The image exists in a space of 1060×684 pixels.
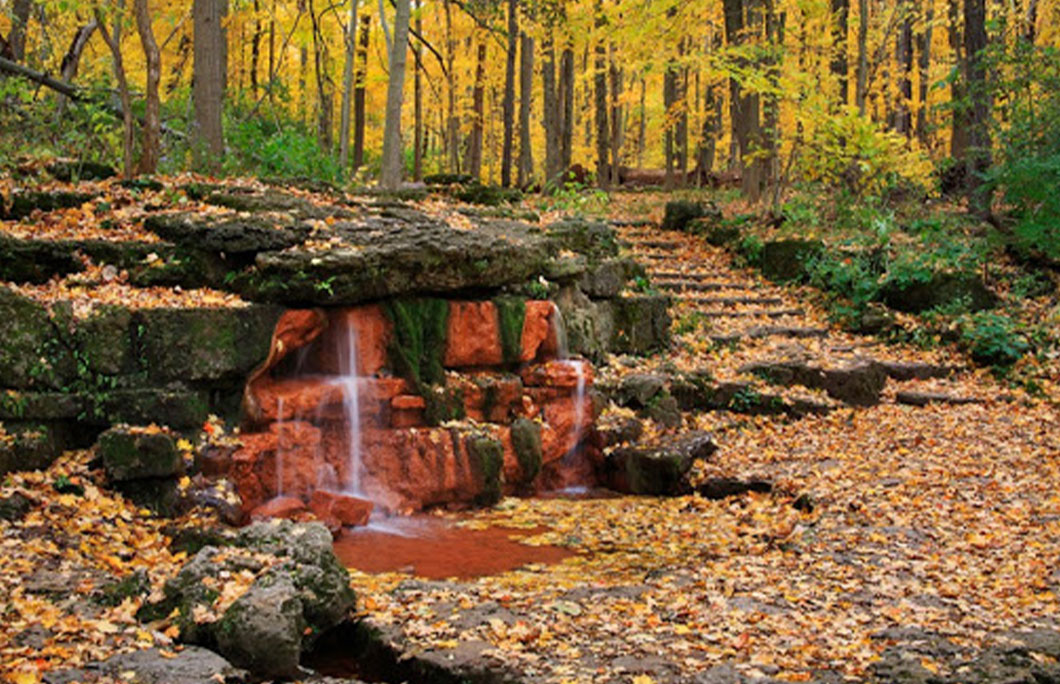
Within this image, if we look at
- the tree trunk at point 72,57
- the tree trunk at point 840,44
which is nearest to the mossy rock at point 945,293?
the tree trunk at point 840,44

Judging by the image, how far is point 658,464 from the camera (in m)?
9.12

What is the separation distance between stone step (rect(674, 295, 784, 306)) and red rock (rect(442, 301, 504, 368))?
5156 millimetres

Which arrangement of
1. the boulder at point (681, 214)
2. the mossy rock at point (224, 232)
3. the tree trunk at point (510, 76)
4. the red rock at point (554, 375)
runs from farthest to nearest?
Answer: the boulder at point (681, 214) → the tree trunk at point (510, 76) → the red rock at point (554, 375) → the mossy rock at point (224, 232)

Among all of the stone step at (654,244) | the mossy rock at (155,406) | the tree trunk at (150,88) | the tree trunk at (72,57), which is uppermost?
the tree trunk at (72,57)

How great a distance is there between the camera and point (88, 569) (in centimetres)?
541

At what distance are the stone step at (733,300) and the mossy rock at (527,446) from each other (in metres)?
5.31

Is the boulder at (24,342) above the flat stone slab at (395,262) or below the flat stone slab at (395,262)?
below

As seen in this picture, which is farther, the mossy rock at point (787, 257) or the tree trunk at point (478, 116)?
the tree trunk at point (478, 116)

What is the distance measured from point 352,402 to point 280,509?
4.33ft

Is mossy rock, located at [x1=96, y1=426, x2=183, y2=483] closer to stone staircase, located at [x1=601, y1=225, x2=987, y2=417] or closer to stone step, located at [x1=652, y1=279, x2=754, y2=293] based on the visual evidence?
stone staircase, located at [x1=601, y1=225, x2=987, y2=417]

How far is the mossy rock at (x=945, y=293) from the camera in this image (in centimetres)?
1325

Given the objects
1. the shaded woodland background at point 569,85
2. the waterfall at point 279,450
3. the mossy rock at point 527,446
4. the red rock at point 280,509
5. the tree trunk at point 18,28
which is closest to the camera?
the red rock at point 280,509

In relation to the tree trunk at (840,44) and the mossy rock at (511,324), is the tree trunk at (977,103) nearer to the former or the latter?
the tree trunk at (840,44)

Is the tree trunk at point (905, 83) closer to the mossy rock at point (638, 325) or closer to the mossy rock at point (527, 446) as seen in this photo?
the mossy rock at point (638, 325)
